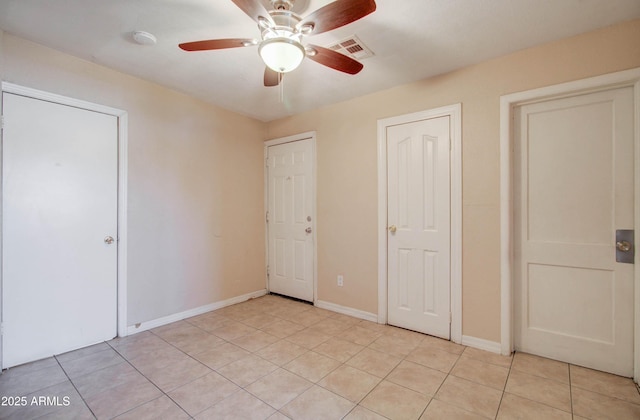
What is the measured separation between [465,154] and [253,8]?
2089 millimetres

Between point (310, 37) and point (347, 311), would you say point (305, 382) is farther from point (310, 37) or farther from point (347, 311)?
point (310, 37)

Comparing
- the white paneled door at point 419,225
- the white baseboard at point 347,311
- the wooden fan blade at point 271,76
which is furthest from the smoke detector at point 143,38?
the white baseboard at point 347,311

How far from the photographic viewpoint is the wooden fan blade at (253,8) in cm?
134

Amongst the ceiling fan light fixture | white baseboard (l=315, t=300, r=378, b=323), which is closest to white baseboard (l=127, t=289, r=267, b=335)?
white baseboard (l=315, t=300, r=378, b=323)

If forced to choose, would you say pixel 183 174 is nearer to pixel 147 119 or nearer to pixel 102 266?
pixel 147 119

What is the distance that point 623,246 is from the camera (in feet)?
6.78

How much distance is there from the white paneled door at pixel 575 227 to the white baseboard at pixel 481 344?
0.62 ft

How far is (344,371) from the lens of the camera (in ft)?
7.18

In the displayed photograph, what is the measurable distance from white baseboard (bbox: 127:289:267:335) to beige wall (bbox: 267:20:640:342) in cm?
105

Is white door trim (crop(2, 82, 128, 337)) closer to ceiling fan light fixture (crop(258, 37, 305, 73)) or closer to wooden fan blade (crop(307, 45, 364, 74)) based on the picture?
ceiling fan light fixture (crop(258, 37, 305, 73))

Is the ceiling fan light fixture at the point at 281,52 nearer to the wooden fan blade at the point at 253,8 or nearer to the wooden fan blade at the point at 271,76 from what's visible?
the wooden fan blade at the point at 253,8

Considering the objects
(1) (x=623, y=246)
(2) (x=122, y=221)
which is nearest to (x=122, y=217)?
(2) (x=122, y=221)

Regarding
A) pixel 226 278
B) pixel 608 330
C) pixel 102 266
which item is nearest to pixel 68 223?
pixel 102 266

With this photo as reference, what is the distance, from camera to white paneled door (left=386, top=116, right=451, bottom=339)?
2.72 meters
